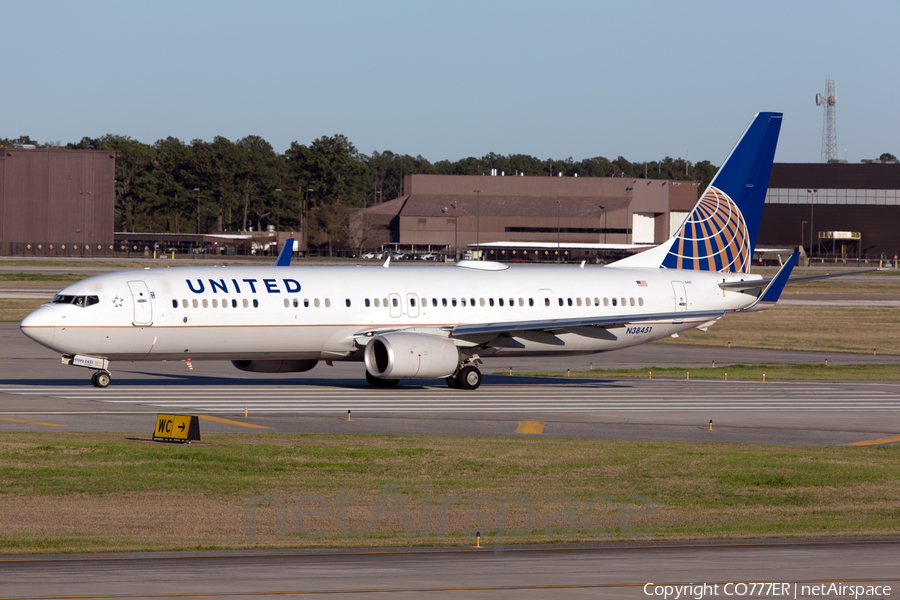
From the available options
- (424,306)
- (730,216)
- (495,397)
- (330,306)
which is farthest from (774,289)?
(330,306)

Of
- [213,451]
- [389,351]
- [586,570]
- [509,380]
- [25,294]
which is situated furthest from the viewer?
[25,294]

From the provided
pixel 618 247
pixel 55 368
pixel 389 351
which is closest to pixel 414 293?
pixel 389 351

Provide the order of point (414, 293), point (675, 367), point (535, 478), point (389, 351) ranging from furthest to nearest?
point (675, 367) → point (414, 293) → point (389, 351) → point (535, 478)

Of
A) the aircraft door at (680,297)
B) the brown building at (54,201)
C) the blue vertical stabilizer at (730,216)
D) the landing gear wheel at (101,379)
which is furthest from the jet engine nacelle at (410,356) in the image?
the brown building at (54,201)

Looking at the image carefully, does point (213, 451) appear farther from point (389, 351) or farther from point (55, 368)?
point (55, 368)

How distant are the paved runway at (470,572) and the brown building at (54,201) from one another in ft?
532

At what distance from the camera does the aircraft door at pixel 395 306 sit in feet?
124

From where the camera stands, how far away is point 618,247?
7165 inches

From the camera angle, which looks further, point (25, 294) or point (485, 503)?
point (25, 294)

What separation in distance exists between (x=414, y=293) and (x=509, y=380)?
6.27 metres

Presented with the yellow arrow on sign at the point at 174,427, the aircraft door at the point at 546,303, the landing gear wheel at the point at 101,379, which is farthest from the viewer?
the aircraft door at the point at 546,303
